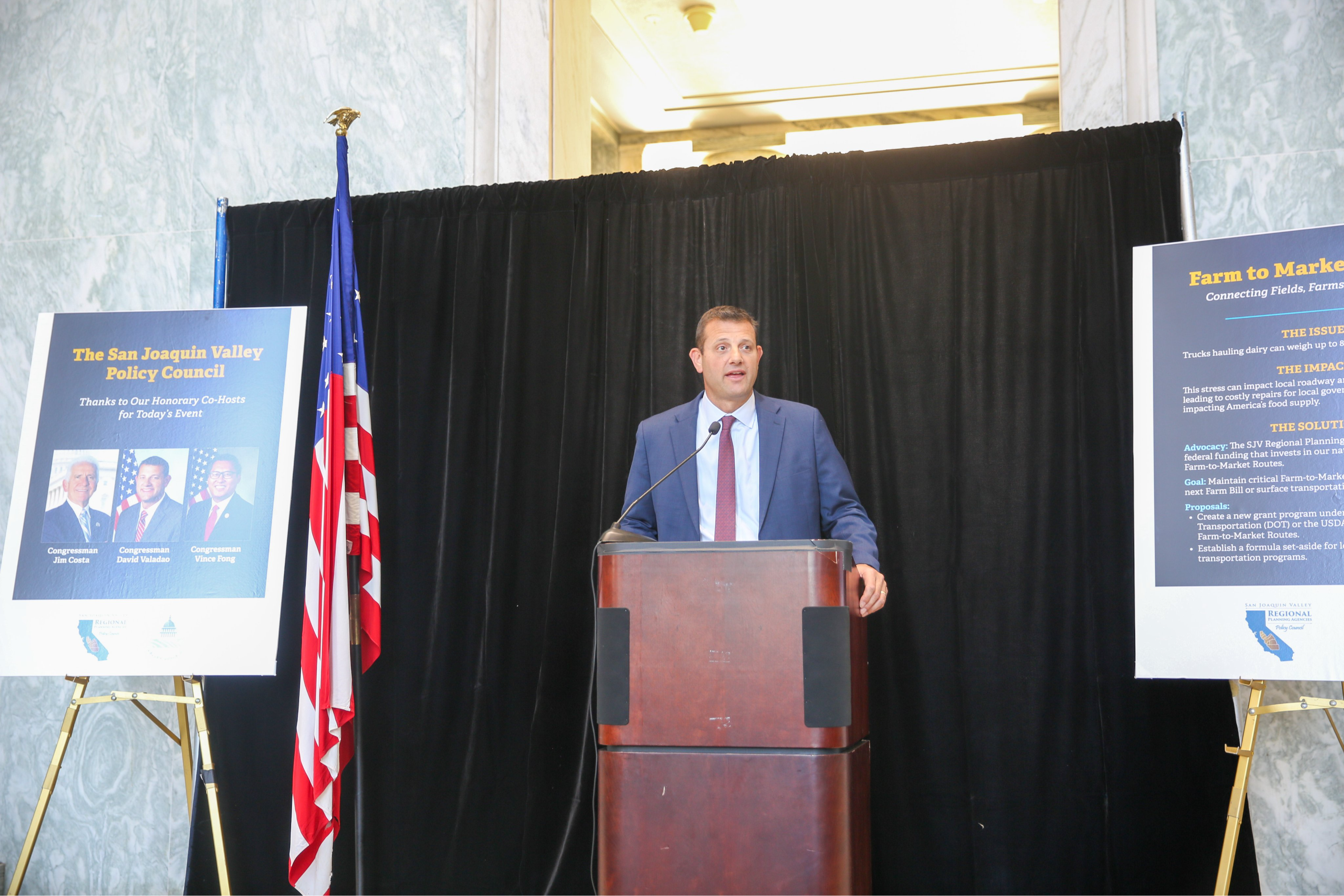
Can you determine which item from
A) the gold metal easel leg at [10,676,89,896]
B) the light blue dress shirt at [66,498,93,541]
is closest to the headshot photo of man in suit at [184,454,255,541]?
the light blue dress shirt at [66,498,93,541]

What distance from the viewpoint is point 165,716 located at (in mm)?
4137

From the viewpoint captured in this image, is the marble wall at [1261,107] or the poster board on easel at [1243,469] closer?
the poster board on easel at [1243,469]

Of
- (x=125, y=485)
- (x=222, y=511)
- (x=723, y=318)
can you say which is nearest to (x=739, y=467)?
(x=723, y=318)

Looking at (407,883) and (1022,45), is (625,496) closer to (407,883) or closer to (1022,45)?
(407,883)

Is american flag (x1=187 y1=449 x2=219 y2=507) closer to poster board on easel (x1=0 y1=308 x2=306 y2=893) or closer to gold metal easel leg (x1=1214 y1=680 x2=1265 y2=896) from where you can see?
poster board on easel (x1=0 y1=308 x2=306 y2=893)

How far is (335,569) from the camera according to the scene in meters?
3.31

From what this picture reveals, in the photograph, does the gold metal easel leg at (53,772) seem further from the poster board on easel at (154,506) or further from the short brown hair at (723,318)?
the short brown hair at (723,318)

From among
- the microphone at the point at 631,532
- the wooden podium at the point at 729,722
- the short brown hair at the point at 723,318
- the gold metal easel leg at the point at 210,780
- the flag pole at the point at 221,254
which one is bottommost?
the gold metal easel leg at the point at 210,780

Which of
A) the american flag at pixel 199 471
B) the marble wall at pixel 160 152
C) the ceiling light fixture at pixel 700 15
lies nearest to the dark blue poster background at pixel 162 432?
the american flag at pixel 199 471

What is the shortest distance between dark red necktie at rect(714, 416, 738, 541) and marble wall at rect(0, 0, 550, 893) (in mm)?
1829

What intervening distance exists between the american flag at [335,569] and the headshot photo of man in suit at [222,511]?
0.69 ft

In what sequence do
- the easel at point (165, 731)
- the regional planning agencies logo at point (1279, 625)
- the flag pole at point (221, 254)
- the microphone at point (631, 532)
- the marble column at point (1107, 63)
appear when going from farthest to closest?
the flag pole at point (221, 254) < the marble column at point (1107, 63) < the easel at point (165, 731) < the regional planning agencies logo at point (1279, 625) < the microphone at point (631, 532)

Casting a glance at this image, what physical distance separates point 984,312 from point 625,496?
1.37 m

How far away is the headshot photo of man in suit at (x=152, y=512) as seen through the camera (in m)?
3.35
